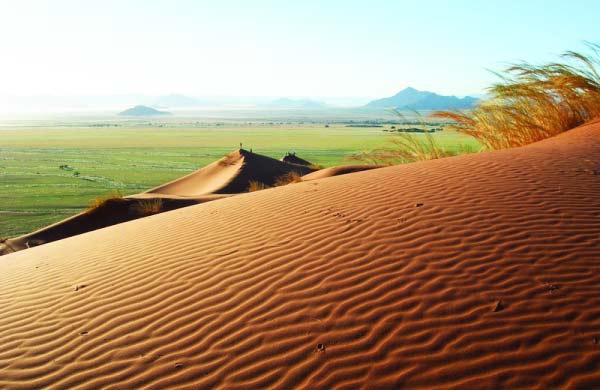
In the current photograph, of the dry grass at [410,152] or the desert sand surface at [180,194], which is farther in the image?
the desert sand surface at [180,194]

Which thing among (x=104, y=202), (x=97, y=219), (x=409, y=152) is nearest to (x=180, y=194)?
(x=104, y=202)

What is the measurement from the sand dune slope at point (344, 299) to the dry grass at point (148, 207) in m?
7.05

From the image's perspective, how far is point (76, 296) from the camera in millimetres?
5242

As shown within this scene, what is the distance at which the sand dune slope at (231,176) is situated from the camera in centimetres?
2181

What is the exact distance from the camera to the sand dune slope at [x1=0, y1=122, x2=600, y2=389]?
3.38 meters

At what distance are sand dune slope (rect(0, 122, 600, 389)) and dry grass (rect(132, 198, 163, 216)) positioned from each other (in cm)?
705

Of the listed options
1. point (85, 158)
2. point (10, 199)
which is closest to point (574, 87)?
point (10, 199)

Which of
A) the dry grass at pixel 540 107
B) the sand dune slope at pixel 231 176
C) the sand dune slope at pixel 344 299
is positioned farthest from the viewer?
the sand dune slope at pixel 231 176

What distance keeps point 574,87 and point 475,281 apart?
10.2m

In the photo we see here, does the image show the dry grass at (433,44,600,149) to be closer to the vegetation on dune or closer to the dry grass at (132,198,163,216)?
the vegetation on dune

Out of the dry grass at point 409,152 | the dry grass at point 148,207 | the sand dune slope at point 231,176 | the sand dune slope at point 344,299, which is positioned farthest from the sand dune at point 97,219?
the sand dune slope at point 344,299

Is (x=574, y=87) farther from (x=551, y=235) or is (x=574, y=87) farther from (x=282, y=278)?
(x=282, y=278)

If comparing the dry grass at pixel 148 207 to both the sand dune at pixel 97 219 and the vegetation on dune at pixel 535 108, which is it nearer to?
the sand dune at pixel 97 219

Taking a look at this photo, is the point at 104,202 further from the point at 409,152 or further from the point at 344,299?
the point at 344,299
